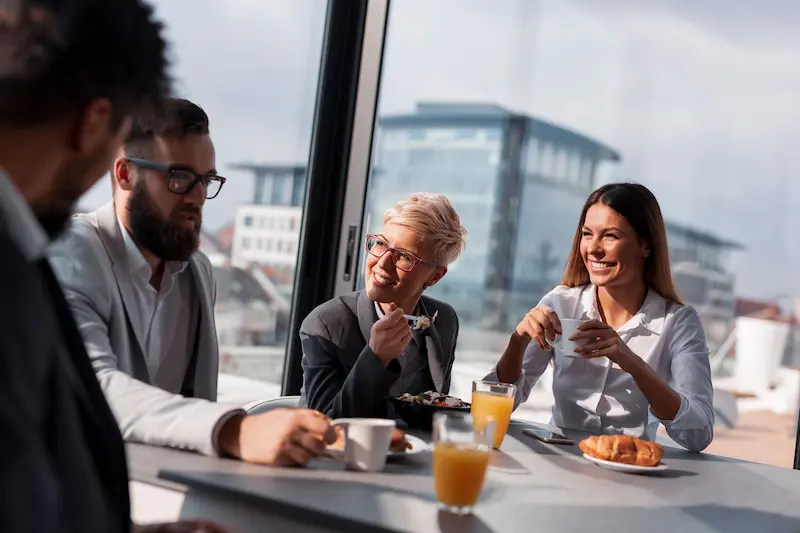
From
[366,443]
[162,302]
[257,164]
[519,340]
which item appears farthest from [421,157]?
[366,443]

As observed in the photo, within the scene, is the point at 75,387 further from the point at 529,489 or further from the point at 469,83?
the point at 469,83

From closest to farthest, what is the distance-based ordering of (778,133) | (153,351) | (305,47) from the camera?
(153,351) → (305,47) → (778,133)

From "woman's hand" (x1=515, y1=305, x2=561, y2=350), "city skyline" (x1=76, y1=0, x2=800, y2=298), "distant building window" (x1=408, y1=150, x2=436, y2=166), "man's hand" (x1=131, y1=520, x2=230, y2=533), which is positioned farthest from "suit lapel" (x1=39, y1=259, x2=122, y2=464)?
"distant building window" (x1=408, y1=150, x2=436, y2=166)

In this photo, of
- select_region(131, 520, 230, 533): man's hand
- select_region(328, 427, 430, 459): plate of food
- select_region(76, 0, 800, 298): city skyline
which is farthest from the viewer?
select_region(76, 0, 800, 298): city skyline

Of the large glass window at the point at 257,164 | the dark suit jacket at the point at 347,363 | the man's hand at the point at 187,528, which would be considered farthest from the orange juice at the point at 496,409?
the large glass window at the point at 257,164

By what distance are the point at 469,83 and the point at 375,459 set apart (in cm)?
449

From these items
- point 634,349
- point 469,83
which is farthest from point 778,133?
point 634,349

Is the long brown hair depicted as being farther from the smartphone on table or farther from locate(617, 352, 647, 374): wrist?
the smartphone on table

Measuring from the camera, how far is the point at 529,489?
1482 millimetres

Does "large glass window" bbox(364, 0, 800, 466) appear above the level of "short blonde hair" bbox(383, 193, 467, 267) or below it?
above

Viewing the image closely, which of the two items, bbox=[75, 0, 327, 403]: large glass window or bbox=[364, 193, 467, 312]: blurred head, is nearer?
bbox=[364, 193, 467, 312]: blurred head

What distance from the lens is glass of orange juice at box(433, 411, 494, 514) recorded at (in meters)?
1.28

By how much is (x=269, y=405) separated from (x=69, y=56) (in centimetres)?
126

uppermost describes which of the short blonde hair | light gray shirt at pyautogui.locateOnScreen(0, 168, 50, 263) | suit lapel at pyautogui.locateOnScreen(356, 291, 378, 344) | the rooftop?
the rooftop
